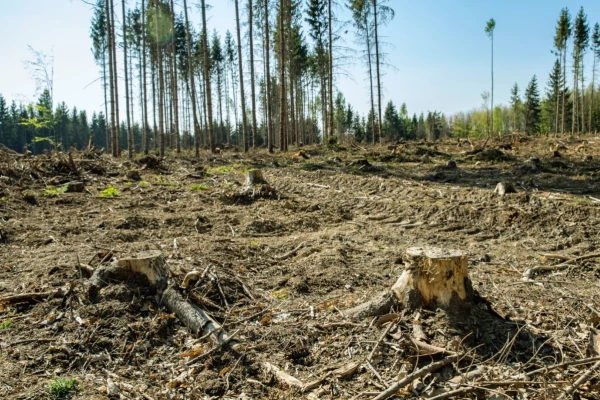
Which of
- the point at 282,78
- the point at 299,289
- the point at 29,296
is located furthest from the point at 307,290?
the point at 282,78

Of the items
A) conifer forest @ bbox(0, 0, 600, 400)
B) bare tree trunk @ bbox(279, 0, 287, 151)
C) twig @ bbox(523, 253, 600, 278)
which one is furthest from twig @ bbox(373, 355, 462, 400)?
bare tree trunk @ bbox(279, 0, 287, 151)

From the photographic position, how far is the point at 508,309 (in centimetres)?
348

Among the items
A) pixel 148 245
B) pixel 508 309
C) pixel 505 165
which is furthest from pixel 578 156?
pixel 148 245

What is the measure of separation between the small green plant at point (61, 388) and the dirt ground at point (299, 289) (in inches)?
1.2

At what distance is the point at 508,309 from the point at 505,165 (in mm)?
9655

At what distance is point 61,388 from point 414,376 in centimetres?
225

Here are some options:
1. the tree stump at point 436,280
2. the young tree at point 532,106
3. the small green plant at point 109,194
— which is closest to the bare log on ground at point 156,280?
the tree stump at point 436,280

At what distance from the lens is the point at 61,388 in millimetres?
2586

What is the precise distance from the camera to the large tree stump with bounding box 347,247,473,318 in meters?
3.13

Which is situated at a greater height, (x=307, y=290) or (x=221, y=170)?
(x=221, y=170)

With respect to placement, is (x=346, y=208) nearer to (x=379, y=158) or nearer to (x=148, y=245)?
(x=148, y=245)

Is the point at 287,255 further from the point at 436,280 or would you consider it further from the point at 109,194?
the point at 109,194

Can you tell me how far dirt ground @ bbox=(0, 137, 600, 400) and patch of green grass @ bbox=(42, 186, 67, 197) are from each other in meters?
0.20

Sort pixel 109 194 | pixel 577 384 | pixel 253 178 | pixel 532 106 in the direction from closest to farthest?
pixel 577 384, pixel 109 194, pixel 253 178, pixel 532 106
